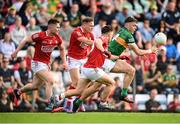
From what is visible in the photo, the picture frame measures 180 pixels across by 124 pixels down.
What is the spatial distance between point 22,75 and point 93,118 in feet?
11.8

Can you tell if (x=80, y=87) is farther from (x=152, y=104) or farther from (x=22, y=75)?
(x=152, y=104)

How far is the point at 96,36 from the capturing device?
26.5m

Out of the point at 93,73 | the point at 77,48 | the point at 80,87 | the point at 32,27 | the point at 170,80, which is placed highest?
the point at 32,27

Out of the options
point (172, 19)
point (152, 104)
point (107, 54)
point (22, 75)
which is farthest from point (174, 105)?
point (107, 54)

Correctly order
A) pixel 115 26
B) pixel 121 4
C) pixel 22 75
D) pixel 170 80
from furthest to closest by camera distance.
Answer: pixel 121 4
pixel 115 26
pixel 170 80
pixel 22 75

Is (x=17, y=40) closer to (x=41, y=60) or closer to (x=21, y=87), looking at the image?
(x=21, y=87)

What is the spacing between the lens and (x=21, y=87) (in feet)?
77.5

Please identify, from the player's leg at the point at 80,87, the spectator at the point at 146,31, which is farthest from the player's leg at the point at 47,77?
the spectator at the point at 146,31

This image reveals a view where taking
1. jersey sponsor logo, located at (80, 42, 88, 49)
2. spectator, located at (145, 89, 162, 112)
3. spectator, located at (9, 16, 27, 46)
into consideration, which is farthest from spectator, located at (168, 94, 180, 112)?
spectator, located at (9, 16, 27, 46)

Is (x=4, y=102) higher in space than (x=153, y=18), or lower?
lower

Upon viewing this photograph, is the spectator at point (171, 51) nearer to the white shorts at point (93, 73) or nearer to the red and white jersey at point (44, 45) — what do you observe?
the red and white jersey at point (44, 45)

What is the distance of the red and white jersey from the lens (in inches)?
827

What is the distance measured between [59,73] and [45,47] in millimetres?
3390

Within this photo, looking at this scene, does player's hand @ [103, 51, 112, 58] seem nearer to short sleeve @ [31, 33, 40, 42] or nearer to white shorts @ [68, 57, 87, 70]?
short sleeve @ [31, 33, 40, 42]
